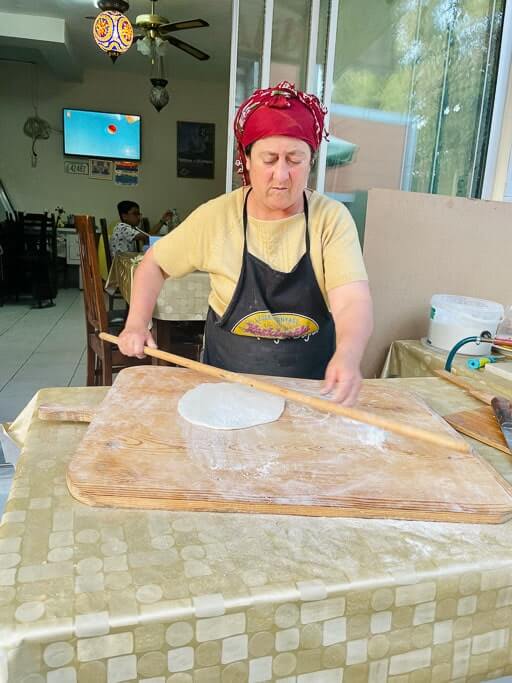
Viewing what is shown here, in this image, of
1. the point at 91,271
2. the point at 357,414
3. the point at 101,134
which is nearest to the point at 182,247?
the point at 357,414

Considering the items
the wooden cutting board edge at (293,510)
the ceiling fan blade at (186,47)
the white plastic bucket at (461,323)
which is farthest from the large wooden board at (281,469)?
the ceiling fan blade at (186,47)

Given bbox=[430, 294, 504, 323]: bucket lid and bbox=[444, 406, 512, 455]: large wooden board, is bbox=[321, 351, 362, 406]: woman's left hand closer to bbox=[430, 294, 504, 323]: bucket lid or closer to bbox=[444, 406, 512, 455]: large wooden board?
bbox=[444, 406, 512, 455]: large wooden board

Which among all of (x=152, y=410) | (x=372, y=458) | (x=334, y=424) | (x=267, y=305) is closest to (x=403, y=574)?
(x=372, y=458)

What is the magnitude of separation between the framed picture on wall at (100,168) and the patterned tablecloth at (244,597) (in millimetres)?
8318

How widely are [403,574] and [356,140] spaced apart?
3253mm

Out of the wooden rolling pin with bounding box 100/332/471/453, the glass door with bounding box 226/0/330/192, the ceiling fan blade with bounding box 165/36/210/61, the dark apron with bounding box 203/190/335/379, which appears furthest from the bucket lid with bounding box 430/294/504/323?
the ceiling fan blade with bounding box 165/36/210/61

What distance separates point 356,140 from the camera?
131 inches

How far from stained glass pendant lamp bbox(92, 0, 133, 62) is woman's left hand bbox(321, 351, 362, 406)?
395 centimetres

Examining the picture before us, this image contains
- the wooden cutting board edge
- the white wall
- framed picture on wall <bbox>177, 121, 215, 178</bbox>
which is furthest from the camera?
framed picture on wall <bbox>177, 121, 215, 178</bbox>

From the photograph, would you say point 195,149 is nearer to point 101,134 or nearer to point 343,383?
point 101,134

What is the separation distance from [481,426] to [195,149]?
27.1 feet

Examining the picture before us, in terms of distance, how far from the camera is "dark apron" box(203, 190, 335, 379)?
1229 millimetres

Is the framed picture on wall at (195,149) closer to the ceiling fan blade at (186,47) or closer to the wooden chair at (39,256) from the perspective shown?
the wooden chair at (39,256)

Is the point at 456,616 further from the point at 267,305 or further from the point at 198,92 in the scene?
the point at 198,92
